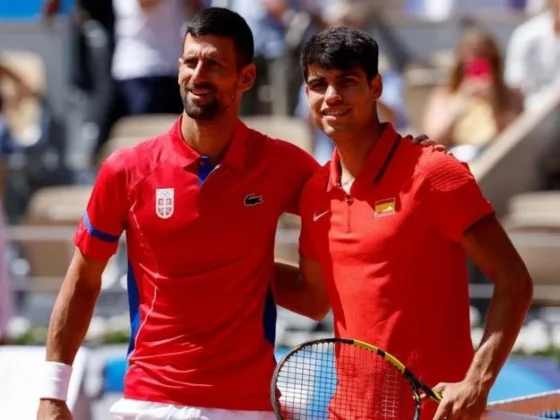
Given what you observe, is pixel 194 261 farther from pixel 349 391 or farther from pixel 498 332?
pixel 498 332

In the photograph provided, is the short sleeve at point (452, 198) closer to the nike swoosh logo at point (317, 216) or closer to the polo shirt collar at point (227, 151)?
the nike swoosh logo at point (317, 216)

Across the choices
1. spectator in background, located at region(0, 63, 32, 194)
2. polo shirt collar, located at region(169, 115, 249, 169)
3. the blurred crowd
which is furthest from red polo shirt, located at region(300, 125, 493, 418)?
spectator in background, located at region(0, 63, 32, 194)

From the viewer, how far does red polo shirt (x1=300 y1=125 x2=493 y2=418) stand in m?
4.27

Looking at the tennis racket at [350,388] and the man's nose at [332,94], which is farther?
the man's nose at [332,94]

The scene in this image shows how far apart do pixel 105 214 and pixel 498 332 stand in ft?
4.38

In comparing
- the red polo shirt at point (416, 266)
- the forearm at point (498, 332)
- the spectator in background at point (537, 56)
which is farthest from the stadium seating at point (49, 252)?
the forearm at point (498, 332)

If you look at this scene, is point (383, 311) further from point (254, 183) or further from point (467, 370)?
point (254, 183)

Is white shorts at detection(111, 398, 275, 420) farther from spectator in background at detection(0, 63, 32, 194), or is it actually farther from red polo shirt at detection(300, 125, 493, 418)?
spectator in background at detection(0, 63, 32, 194)

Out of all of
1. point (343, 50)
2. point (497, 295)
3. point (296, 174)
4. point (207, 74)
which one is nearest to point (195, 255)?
point (296, 174)

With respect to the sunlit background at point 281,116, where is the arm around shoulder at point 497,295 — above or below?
above

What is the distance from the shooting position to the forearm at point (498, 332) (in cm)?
407

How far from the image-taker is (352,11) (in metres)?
10.7

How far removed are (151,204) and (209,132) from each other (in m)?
0.29

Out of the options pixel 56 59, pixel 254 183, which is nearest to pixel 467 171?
pixel 254 183
